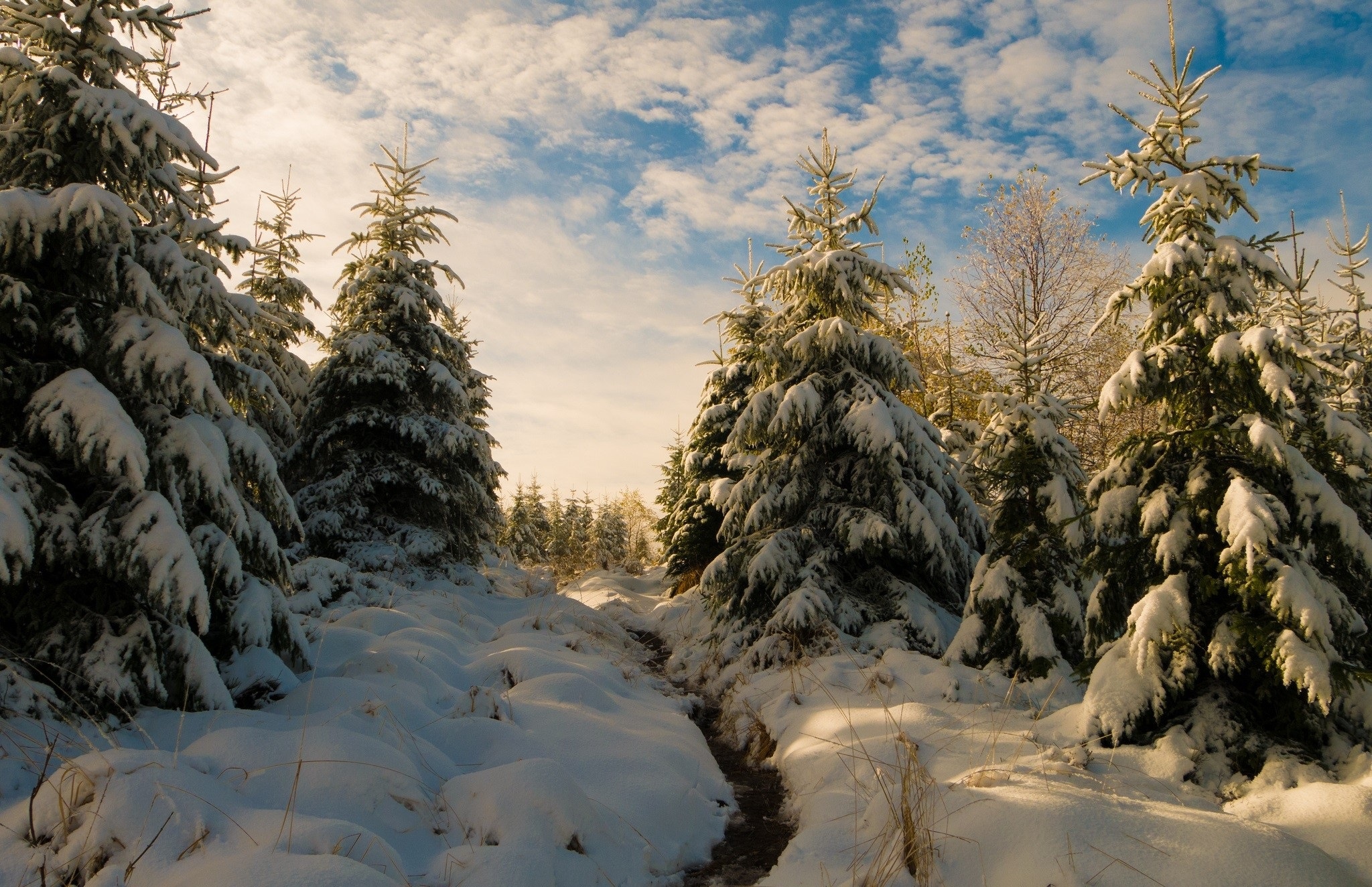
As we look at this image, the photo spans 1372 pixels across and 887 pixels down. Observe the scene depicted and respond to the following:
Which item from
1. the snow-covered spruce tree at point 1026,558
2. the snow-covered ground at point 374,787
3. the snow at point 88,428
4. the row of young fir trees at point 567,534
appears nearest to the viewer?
the snow-covered ground at point 374,787

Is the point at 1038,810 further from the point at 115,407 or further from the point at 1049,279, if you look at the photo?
the point at 1049,279

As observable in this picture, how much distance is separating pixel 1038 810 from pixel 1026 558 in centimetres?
410

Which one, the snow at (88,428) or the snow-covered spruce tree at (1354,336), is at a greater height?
the snow-covered spruce tree at (1354,336)

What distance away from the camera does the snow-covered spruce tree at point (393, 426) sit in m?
12.1

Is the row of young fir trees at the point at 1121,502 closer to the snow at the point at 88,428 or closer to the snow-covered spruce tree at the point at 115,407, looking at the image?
the snow-covered spruce tree at the point at 115,407

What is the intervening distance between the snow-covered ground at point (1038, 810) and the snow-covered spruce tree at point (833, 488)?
2.48 metres

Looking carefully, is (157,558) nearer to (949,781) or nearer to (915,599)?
(949,781)

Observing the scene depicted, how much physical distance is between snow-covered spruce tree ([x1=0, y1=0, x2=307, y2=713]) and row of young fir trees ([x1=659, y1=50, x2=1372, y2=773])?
582cm

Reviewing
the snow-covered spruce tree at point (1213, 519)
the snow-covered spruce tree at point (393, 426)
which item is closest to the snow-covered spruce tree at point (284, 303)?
the snow-covered spruce tree at point (393, 426)

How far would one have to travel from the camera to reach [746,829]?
202 inches

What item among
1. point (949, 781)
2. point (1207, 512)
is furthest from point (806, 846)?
point (1207, 512)

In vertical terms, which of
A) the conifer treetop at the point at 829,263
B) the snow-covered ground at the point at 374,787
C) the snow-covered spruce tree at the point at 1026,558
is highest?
the conifer treetop at the point at 829,263

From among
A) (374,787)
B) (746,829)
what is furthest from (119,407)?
(746,829)

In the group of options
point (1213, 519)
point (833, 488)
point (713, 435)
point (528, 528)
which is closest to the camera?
point (1213, 519)
